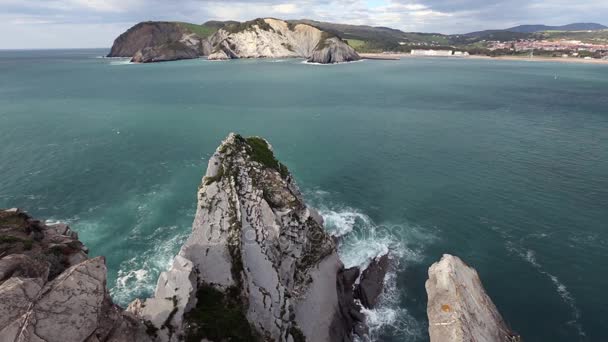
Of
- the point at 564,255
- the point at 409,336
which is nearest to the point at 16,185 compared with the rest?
the point at 409,336

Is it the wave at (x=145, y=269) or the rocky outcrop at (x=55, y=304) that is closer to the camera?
the rocky outcrop at (x=55, y=304)

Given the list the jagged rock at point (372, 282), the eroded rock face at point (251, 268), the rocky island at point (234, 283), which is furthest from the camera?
the jagged rock at point (372, 282)

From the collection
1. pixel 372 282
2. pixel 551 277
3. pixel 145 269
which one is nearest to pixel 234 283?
pixel 372 282

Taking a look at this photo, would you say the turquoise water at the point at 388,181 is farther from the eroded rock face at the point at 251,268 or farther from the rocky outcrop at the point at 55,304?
the rocky outcrop at the point at 55,304

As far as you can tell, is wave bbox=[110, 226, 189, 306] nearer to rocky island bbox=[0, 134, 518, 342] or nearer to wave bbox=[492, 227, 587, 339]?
rocky island bbox=[0, 134, 518, 342]

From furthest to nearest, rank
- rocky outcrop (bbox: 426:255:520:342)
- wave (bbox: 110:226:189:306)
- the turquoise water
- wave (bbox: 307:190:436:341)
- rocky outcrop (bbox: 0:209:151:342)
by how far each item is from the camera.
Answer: the turquoise water, wave (bbox: 110:226:189:306), wave (bbox: 307:190:436:341), rocky outcrop (bbox: 426:255:520:342), rocky outcrop (bbox: 0:209:151:342)

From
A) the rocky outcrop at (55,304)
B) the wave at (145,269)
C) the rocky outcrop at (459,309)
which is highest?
the rocky outcrop at (55,304)

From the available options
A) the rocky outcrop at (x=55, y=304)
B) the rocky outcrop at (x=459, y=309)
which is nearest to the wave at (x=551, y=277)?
the rocky outcrop at (x=459, y=309)

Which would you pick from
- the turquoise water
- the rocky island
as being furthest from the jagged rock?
the turquoise water
